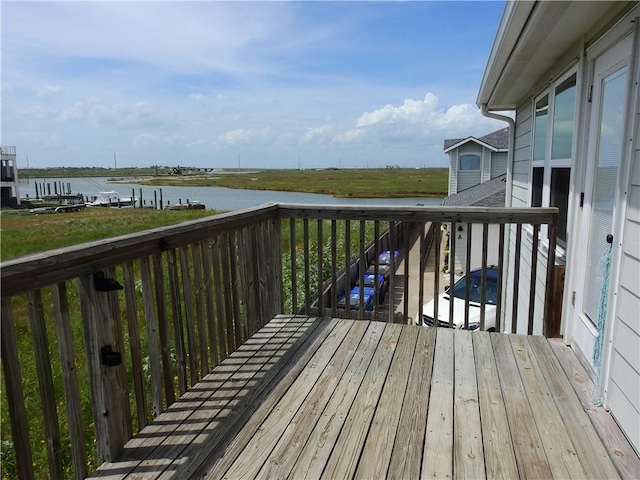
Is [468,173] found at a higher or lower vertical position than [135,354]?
higher

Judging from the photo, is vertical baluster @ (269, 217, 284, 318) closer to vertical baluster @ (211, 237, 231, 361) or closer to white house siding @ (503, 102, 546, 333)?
vertical baluster @ (211, 237, 231, 361)

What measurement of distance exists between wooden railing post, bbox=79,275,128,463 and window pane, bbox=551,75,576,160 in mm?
2818

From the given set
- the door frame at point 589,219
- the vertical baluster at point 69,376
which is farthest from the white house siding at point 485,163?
the vertical baluster at point 69,376

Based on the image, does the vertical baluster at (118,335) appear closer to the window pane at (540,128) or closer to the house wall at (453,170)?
the window pane at (540,128)

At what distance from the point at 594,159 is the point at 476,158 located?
51.5 ft

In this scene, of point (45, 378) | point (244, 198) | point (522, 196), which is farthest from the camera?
point (244, 198)

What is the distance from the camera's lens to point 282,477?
155 centimetres

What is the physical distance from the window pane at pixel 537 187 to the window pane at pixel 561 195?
0.50 meters

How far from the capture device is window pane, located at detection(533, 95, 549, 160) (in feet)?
11.7

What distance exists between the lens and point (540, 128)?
3760mm

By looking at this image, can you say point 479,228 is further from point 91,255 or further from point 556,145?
point 91,255

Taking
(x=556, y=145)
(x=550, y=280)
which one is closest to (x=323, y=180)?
(x=556, y=145)

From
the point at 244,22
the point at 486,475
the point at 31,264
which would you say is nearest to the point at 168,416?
the point at 31,264

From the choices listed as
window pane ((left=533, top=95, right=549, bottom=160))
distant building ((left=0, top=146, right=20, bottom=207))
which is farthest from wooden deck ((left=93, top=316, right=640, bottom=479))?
distant building ((left=0, top=146, right=20, bottom=207))
